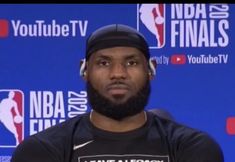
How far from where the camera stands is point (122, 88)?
1629 millimetres

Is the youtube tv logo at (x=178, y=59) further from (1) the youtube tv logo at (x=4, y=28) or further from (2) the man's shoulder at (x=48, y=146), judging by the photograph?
(2) the man's shoulder at (x=48, y=146)

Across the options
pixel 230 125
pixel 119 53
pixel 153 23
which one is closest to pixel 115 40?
pixel 119 53

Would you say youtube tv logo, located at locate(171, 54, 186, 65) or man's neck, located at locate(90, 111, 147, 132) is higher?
man's neck, located at locate(90, 111, 147, 132)

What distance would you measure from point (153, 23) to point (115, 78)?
152 cm

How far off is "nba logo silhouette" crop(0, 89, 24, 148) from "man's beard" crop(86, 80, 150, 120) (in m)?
1.54

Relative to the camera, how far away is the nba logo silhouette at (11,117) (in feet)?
10.4

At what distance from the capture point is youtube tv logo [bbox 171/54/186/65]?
3111mm

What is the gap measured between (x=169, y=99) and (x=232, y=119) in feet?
1.03

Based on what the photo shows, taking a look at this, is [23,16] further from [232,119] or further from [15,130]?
[232,119]

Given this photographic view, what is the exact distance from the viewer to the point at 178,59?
123 inches

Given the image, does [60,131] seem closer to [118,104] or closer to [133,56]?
[118,104]

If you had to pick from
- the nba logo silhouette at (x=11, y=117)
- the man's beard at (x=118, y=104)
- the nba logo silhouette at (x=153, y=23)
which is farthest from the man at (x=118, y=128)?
the nba logo silhouette at (x=11, y=117)

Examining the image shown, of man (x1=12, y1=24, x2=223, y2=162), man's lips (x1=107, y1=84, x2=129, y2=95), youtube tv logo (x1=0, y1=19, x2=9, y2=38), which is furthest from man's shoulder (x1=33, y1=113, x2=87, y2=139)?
youtube tv logo (x1=0, y1=19, x2=9, y2=38)

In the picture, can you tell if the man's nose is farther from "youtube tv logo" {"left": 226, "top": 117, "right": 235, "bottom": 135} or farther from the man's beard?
"youtube tv logo" {"left": 226, "top": 117, "right": 235, "bottom": 135}
